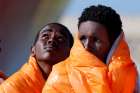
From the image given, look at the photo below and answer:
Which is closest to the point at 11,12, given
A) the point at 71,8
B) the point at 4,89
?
the point at 71,8

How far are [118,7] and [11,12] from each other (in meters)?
0.66

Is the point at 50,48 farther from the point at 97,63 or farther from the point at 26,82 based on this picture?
the point at 97,63

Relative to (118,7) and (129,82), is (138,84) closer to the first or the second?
(129,82)

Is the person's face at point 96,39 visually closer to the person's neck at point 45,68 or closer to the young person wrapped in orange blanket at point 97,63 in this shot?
the young person wrapped in orange blanket at point 97,63

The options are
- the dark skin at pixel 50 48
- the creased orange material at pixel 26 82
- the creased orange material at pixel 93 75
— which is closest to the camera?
the creased orange material at pixel 93 75

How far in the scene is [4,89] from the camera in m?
1.22

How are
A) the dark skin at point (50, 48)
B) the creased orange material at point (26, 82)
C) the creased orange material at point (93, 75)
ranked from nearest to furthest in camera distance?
the creased orange material at point (93, 75), the creased orange material at point (26, 82), the dark skin at point (50, 48)

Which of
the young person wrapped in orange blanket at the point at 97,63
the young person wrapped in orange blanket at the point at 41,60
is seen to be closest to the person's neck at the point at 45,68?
the young person wrapped in orange blanket at the point at 41,60

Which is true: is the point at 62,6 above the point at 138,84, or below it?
above

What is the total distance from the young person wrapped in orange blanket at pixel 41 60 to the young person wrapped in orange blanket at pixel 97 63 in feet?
0.88

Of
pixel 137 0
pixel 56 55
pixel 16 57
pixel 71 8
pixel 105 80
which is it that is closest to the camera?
pixel 105 80

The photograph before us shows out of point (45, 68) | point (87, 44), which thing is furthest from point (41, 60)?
point (87, 44)

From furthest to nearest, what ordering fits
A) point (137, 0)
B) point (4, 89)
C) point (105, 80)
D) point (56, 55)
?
point (137, 0) < point (56, 55) < point (4, 89) < point (105, 80)

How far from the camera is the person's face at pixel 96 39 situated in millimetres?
994
